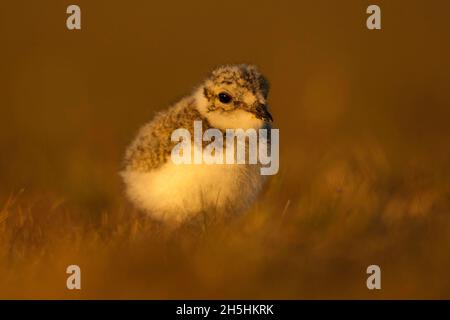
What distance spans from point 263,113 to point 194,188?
0.58 meters

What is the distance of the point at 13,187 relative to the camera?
7059 millimetres

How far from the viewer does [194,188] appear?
195 inches

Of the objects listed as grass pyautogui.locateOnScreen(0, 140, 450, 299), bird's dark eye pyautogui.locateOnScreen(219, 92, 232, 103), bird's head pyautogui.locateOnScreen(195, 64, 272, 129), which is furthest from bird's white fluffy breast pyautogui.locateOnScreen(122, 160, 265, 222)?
bird's dark eye pyautogui.locateOnScreen(219, 92, 232, 103)

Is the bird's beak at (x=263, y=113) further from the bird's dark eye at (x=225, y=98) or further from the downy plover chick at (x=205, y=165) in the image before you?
the bird's dark eye at (x=225, y=98)

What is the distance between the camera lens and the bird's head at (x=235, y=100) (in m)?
5.07

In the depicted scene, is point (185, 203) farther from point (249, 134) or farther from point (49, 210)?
point (49, 210)

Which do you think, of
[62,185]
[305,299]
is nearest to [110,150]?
[62,185]

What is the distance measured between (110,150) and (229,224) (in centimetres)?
332

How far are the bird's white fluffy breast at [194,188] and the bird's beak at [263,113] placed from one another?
0.30 m

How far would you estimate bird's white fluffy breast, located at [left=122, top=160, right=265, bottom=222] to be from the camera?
16.2ft

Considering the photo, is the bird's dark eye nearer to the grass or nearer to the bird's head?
the bird's head

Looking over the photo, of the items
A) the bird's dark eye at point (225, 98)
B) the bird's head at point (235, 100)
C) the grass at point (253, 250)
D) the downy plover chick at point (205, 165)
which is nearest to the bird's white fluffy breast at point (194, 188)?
the downy plover chick at point (205, 165)

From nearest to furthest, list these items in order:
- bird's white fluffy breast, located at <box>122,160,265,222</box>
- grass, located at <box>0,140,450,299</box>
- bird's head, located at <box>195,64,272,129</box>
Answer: grass, located at <box>0,140,450,299</box> → bird's white fluffy breast, located at <box>122,160,265,222</box> → bird's head, located at <box>195,64,272,129</box>

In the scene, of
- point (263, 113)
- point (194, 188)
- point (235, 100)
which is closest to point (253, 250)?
point (194, 188)
